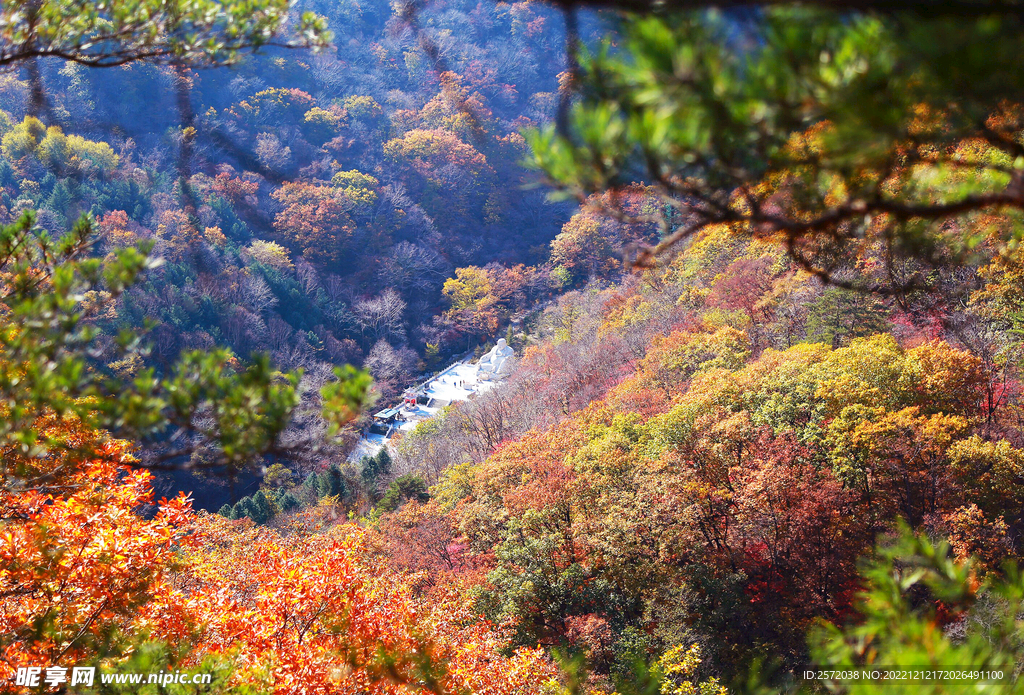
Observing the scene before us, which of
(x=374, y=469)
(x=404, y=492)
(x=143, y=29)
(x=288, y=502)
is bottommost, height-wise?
(x=288, y=502)

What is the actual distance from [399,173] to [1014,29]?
4543 centimetres

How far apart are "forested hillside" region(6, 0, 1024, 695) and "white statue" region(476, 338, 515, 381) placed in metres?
3.69

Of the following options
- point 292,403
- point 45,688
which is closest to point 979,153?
point 292,403

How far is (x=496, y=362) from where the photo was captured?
3062cm

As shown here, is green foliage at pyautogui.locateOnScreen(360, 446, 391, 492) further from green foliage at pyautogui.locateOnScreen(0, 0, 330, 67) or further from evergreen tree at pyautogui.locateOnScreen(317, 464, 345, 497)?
green foliage at pyautogui.locateOnScreen(0, 0, 330, 67)

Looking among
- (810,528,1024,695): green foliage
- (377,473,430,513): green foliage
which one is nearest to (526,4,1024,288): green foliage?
(810,528,1024,695): green foliage

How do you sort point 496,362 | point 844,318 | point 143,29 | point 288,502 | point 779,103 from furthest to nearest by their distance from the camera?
point 496,362 → point 288,502 → point 844,318 → point 143,29 → point 779,103

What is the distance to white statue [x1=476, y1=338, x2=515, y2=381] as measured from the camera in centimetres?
3009

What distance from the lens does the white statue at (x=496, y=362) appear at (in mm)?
30094

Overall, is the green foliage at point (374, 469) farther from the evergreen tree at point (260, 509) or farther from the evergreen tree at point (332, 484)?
the evergreen tree at point (260, 509)

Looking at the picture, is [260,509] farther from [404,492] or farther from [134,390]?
[134,390]

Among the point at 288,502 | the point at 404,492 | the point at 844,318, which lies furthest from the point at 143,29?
the point at 288,502

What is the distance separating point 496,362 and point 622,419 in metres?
19.2

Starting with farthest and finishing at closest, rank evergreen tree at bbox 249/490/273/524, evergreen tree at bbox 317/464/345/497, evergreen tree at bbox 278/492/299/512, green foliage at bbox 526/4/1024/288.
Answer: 1. evergreen tree at bbox 278/492/299/512
2. evergreen tree at bbox 317/464/345/497
3. evergreen tree at bbox 249/490/273/524
4. green foliage at bbox 526/4/1024/288
